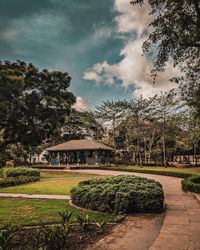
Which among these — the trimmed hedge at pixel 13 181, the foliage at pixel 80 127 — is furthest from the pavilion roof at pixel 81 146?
the trimmed hedge at pixel 13 181

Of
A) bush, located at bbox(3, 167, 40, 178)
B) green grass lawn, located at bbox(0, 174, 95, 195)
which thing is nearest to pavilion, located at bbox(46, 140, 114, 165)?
bush, located at bbox(3, 167, 40, 178)

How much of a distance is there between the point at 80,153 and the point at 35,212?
4585 centimetres

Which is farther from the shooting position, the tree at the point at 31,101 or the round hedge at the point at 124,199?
the tree at the point at 31,101

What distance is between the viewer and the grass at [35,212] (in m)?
10.2

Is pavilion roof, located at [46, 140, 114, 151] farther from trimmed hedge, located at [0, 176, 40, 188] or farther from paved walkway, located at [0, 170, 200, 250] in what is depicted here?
paved walkway, located at [0, 170, 200, 250]

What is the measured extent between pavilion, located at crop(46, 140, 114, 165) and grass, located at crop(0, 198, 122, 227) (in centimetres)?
3874

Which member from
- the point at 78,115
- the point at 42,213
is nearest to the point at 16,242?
the point at 42,213

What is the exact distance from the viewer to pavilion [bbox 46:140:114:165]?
53919 millimetres

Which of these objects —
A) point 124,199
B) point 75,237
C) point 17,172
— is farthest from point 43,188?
point 75,237

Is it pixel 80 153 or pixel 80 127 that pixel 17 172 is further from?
pixel 80 127

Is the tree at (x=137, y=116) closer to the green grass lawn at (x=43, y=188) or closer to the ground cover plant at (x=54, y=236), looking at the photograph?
the green grass lawn at (x=43, y=188)

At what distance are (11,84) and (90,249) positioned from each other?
19657 millimetres

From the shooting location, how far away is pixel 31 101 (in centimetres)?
2638

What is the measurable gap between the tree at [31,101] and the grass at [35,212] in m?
12.2
